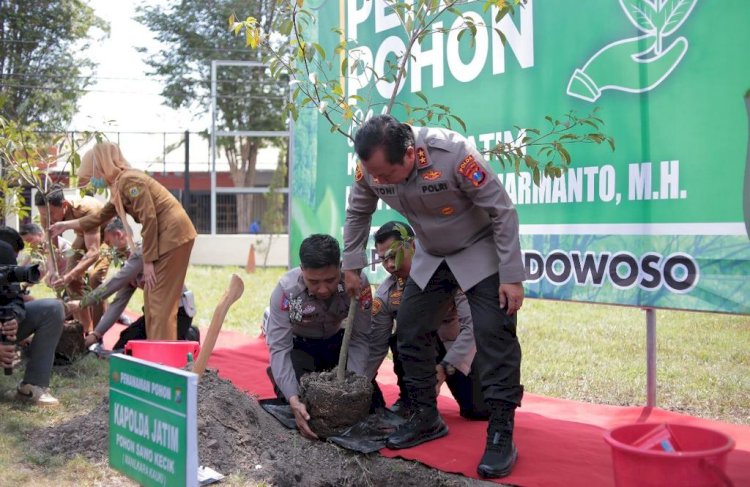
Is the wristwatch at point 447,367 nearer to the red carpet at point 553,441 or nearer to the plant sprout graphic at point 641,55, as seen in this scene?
the red carpet at point 553,441

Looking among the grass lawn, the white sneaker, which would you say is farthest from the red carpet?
the white sneaker

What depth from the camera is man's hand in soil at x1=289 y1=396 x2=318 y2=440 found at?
3.74 metres

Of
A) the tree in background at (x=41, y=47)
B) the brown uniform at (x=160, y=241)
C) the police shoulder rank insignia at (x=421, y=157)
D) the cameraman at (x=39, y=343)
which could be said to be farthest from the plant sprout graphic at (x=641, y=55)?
the tree in background at (x=41, y=47)

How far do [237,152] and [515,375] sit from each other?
71.8 ft

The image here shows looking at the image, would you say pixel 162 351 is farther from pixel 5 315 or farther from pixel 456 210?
pixel 456 210

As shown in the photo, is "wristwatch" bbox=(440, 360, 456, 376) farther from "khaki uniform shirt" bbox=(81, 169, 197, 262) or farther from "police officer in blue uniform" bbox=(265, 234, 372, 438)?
"khaki uniform shirt" bbox=(81, 169, 197, 262)

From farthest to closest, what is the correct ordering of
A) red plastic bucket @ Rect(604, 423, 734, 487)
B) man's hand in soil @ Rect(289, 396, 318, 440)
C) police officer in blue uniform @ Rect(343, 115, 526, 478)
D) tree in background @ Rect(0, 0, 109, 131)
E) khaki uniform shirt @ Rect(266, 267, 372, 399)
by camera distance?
tree in background @ Rect(0, 0, 109, 131), khaki uniform shirt @ Rect(266, 267, 372, 399), man's hand in soil @ Rect(289, 396, 318, 440), police officer in blue uniform @ Rect(343, 115, 526, 478), red plastic bucket @ Rect(604, 423, 734, 487)

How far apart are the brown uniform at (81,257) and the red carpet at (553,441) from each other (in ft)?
6.40

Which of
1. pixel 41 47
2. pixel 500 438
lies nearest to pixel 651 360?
pixel 500 438

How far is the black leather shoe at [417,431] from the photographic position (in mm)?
3651

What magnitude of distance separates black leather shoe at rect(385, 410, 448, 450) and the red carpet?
40 millimetres

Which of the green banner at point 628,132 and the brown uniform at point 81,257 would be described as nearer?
the green banner at point 628,132

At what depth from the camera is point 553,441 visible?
377cm

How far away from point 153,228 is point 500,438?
2915 mm
